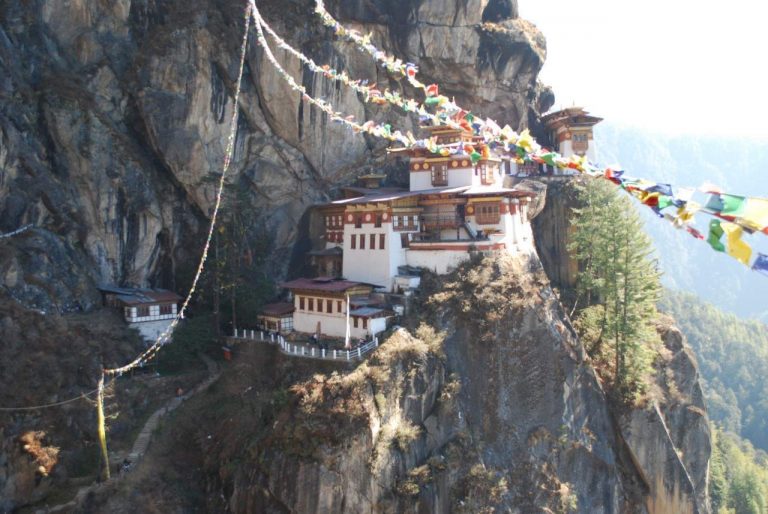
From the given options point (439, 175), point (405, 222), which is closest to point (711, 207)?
point (405, 222)

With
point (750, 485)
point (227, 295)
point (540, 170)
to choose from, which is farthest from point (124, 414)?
point (750, 485)

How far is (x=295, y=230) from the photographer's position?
141ft

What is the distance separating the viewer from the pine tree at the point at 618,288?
36.2m

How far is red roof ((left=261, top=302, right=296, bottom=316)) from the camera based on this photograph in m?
35.8

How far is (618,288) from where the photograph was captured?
1453 inches

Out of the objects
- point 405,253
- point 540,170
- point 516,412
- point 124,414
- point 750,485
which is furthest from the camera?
point 750,485

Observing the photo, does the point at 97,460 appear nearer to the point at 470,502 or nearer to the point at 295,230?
the point at 470,502

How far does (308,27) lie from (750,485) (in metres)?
62.1

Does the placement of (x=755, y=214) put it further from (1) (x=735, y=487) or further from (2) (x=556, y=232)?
(1) (x=735, y=487)

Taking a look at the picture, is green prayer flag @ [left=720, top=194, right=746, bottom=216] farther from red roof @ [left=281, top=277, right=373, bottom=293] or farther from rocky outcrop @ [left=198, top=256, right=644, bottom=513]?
red roof @ [left=281, top=277, right=373, bottom=293]

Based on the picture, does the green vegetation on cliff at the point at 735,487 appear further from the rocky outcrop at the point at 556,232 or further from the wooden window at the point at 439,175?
the wooden window at the point at 439,175

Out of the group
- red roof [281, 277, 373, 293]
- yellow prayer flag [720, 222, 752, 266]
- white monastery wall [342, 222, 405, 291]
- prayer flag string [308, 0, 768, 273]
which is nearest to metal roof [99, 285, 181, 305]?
red roof [281, 277, 373, 293]

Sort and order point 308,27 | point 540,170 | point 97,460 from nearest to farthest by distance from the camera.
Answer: point 97,460, point 308,27, point 540,170

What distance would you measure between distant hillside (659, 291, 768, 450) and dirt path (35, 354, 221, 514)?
97.5m
